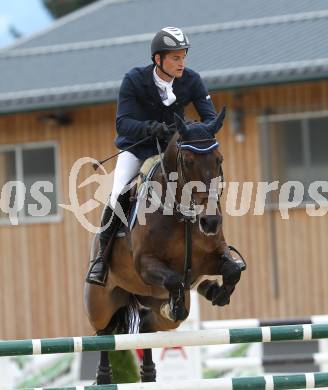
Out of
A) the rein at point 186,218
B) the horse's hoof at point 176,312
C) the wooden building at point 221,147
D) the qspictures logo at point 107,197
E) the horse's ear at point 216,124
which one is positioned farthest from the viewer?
the wooden building at point 221,147

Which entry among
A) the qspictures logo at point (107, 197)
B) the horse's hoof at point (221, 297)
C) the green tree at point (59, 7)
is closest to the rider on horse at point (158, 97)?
the horse's hoof at point (221, 297)

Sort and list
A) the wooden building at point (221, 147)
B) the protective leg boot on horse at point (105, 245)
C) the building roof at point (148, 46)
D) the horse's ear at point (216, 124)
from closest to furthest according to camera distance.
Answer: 1. the horse's ear at point (216, 124)
2. the protective leg boot on horse at point (105, 245)
3. the building roof at point (148, 46)
4. the wooden building at point (221, 147)

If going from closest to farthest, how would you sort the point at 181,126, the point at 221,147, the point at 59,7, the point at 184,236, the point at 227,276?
the point at 181,126 < the point at 227,276 < the point at 184,236 < the point at 221,147 < the point at 59,7

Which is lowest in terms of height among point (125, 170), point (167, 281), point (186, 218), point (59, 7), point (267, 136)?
point (167, 281)

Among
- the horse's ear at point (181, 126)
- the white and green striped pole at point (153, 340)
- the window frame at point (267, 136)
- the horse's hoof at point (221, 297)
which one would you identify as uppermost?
the window frame at point (267, 136)

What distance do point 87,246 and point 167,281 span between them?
10.3m

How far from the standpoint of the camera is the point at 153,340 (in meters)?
7.21

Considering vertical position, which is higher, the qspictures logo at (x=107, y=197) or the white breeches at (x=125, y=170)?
the qspictures logo at (x=107, y=197)

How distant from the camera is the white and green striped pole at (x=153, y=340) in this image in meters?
7.10

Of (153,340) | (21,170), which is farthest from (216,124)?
(21,170)

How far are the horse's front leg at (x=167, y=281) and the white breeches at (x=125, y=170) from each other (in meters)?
0.91

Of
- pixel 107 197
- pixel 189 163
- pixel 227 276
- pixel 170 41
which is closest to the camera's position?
pixel 189 163

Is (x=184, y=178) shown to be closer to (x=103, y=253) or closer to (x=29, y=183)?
(x=103, y=253)

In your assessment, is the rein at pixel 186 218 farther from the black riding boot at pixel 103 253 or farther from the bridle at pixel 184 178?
the black riding boot at pixel 103 253
